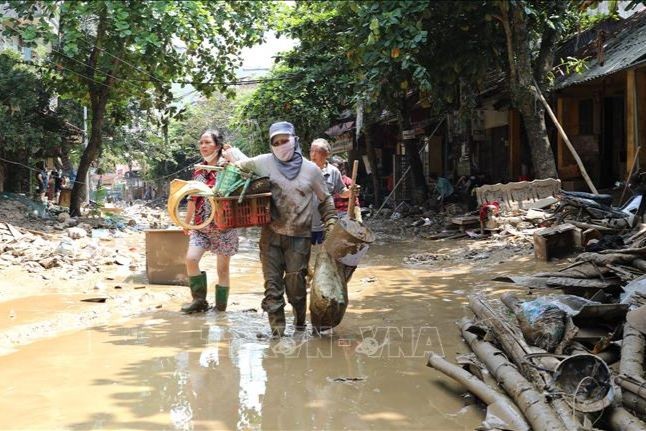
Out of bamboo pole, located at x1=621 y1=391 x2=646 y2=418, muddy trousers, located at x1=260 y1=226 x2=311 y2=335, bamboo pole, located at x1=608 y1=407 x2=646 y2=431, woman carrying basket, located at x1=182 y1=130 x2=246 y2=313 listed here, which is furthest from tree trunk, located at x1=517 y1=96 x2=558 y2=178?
bamboo pole, located at x1=608 y1=407 x2=646 y2=431

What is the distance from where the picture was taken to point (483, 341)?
4.30 meters

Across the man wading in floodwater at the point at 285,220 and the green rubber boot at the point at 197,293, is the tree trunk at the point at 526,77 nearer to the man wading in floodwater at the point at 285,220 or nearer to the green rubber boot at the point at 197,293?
the man wading in floodwater at the point at 285,220

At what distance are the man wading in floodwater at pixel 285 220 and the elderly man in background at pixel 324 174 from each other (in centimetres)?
25

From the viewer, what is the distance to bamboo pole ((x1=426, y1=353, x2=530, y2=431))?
9.80 ft

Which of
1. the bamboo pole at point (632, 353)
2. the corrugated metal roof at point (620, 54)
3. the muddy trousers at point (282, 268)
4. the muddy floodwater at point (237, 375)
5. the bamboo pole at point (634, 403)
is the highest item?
the corrugated metal roof at point (620, 54)

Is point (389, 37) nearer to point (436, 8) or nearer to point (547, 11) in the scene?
point (436, 8)

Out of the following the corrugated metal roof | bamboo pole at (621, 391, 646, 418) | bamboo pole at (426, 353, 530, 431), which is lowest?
bamboo pole at (426, 353, 530, 431)

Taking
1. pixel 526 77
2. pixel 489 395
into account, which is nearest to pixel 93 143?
pixel 526 77

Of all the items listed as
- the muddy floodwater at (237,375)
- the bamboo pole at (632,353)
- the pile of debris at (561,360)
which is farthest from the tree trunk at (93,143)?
the bamboo pole at (632,353)

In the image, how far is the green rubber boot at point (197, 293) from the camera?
244 inches

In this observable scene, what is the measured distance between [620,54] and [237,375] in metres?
11.0

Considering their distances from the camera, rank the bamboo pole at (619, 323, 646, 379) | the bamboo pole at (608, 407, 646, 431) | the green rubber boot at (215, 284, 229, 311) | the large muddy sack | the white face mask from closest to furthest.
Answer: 1. the bamboo pole at (608, 407, 646, 431)
2. the bamboo pole at (619, 323, 646, 379)
3. the large muddy sack
4. the white face mask
5. the green rubber boot at (215, 284, 229, 311)

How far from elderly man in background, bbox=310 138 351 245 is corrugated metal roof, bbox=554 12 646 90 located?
21.3ft

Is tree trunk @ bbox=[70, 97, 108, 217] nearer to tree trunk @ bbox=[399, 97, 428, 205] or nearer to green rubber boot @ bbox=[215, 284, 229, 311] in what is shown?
tree trunk @ bbox=[399, 97, 428, 205]
